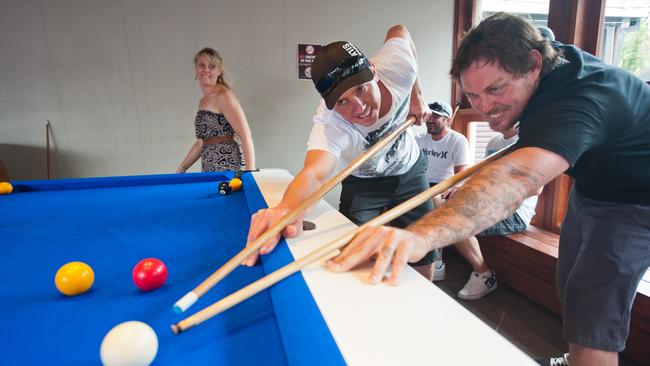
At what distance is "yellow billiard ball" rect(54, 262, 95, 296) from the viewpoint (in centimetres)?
78

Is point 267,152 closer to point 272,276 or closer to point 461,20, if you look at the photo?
point 461,20

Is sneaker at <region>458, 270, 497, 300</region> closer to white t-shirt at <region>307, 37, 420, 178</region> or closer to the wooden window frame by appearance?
the wooden window frame

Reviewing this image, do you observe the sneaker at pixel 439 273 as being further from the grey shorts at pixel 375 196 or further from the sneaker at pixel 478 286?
the grey shorts at pixel 375 196

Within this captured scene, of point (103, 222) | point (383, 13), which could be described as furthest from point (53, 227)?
point (383, 13)

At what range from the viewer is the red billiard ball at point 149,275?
31.1 inches

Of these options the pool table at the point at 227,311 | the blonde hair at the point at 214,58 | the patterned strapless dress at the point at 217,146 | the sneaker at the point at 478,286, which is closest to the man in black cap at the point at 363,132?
the pool table at the point at 227,311

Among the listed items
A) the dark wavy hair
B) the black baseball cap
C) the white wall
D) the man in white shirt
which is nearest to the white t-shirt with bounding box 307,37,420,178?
the black baseball cap

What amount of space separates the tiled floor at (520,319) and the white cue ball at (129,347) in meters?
1.92

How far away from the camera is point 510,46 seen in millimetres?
1023

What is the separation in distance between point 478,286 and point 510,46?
6.37 feet

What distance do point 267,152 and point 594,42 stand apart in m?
2.68

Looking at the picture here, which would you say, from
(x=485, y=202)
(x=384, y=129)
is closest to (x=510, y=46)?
(x=485, y=202)

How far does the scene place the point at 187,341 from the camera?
62cm

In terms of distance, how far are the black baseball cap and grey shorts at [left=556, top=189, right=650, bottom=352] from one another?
947 mm
